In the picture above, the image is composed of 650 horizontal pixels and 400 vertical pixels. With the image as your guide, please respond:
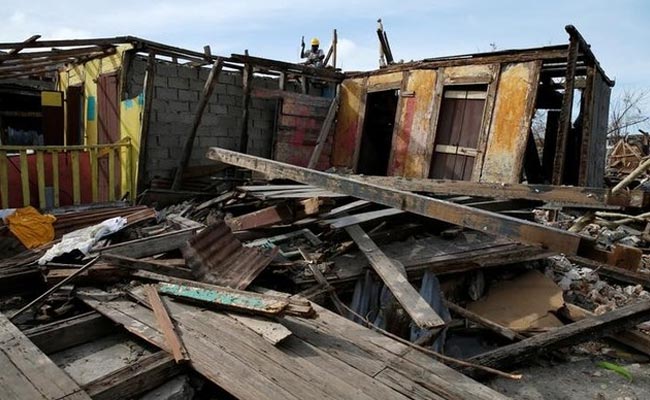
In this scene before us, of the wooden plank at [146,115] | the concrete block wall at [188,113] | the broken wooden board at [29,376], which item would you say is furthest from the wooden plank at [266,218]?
the concrete block wall at [188,113]

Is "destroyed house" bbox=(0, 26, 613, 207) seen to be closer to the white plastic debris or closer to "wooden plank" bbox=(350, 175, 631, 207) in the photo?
the white plastic debris

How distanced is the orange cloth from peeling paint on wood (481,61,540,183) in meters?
6.74

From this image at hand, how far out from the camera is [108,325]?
2.83 meters

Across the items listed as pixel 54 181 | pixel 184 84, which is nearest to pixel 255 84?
pixel 184 84

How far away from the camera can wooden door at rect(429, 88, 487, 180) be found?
7.65 m

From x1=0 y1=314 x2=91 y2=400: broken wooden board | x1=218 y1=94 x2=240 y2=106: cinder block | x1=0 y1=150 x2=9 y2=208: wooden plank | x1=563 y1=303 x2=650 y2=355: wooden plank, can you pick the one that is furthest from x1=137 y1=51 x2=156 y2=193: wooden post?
x1=563 y1=303 x2=650 y2=355: wooden plank

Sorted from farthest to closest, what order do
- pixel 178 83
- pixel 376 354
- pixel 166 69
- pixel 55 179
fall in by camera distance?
pixel 178 83 < pixel 166 69 < pixel 55 179 < pixel 376 354

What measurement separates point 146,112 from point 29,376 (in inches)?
230

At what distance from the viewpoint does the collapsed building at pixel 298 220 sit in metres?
2.41

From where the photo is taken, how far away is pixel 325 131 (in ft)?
31.6

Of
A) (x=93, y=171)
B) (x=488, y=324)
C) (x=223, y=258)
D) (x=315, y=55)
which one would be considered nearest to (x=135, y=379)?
(x=223, y=258)

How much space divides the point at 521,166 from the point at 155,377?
257 inches

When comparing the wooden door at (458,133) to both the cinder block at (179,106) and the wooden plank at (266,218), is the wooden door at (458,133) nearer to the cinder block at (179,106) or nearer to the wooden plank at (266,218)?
the wooden plank at (266,218)

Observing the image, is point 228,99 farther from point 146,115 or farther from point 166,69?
point 146,115
